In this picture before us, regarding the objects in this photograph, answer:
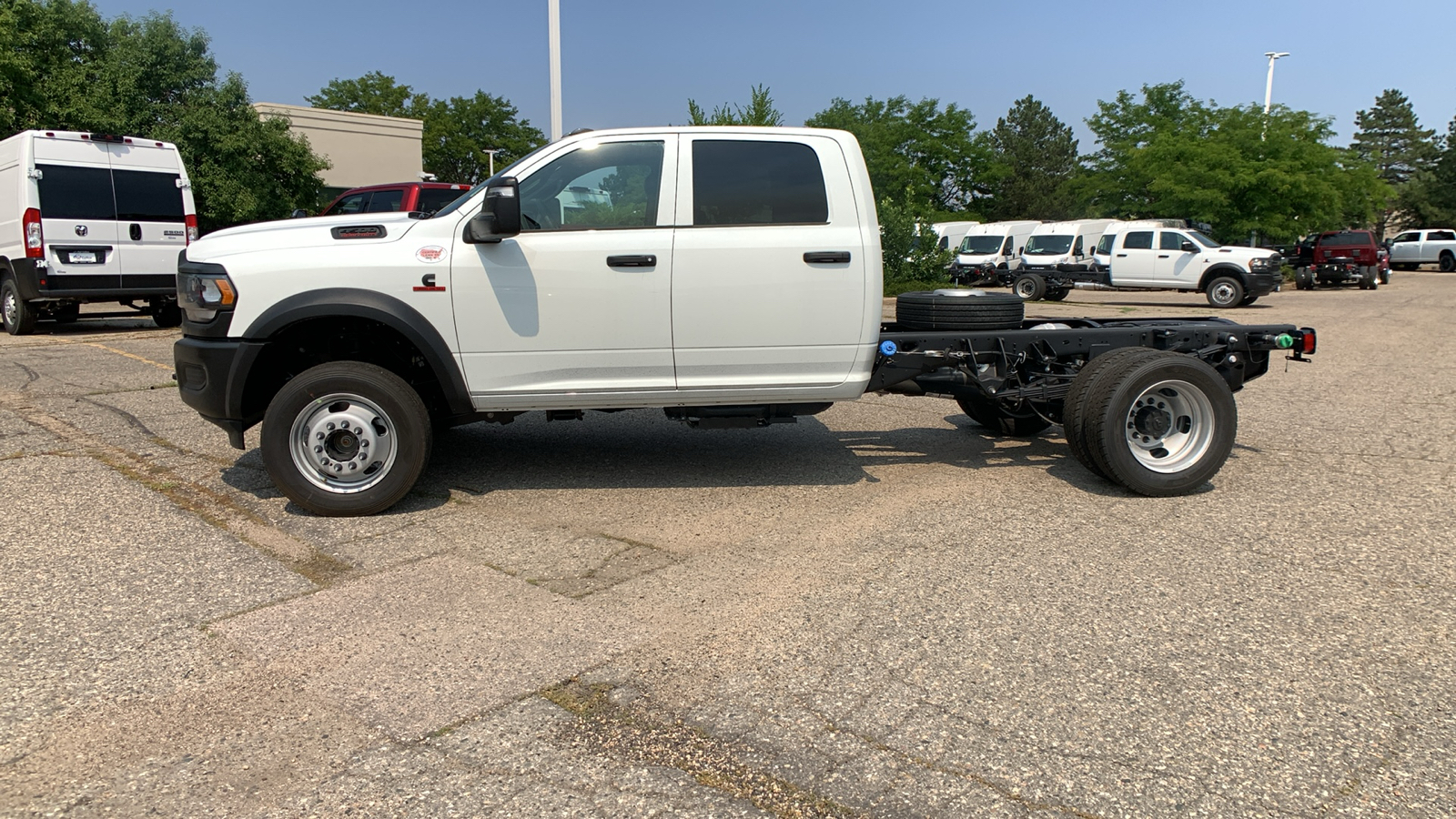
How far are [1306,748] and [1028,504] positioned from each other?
2753mm

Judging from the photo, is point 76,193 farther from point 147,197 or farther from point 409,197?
point 409,197

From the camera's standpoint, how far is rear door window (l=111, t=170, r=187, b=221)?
1345 centimetres

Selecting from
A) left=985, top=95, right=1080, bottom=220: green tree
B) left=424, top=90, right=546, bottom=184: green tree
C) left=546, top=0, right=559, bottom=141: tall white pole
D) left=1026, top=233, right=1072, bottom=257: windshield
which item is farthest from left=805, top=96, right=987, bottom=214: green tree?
left=546, top=0, right=559, bottom=141: tall white pole

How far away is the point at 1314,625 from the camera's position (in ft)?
13.0

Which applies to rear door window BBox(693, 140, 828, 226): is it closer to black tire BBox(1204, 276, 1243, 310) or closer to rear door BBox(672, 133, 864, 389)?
rear door BBox(672, 133, 864, 389)

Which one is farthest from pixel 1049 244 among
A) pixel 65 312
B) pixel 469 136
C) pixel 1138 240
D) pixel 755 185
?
pixel 469 136

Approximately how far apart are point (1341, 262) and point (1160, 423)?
103 feet

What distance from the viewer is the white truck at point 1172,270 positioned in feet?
77.4

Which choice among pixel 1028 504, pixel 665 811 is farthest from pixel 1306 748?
pixel 1028 504

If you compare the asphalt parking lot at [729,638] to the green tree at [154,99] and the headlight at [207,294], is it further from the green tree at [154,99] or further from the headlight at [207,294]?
the green tree at [154,99]

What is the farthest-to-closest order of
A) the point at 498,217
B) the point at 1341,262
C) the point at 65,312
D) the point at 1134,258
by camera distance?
1. the point at 1341,262
2. the point at 1134,258
3. the point at 65,312
4. the point at 498,217

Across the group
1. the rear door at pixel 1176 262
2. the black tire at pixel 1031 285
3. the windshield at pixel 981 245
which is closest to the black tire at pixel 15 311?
the black tire at pixel 1031 285

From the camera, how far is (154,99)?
85.0 feet

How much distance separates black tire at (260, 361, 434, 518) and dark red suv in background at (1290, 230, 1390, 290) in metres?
34.2
